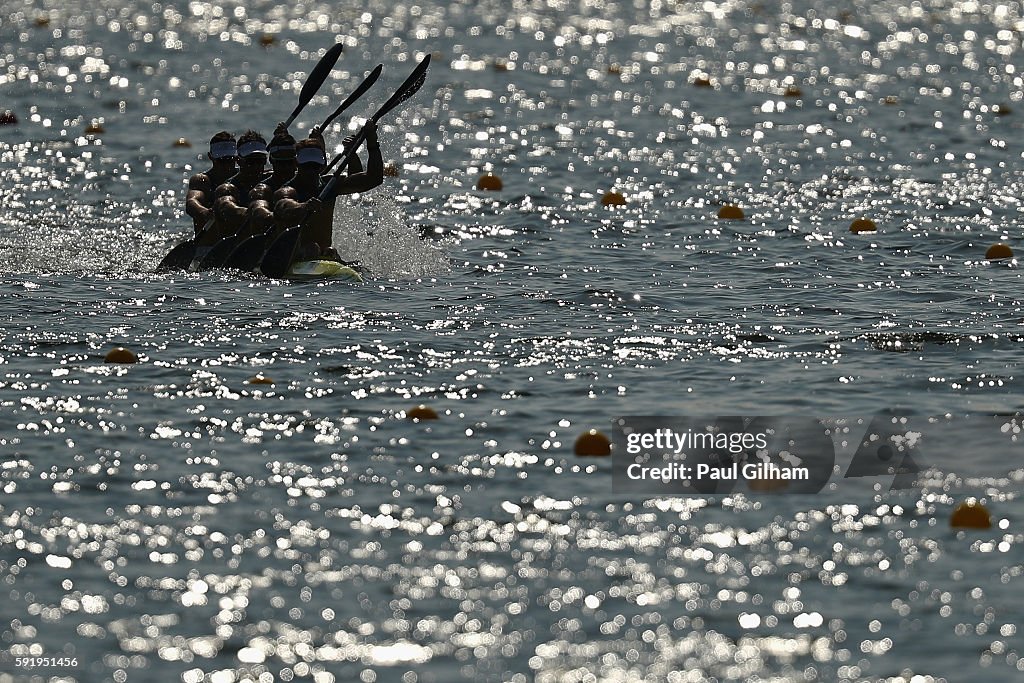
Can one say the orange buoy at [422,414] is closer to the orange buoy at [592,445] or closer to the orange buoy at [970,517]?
the orange buoy at [592,445]

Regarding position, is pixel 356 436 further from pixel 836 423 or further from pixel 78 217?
pixel 78 217

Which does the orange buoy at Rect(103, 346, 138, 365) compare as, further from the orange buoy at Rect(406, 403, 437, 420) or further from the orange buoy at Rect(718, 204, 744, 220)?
the orange buoy at Rect(718, 204, 744, 220)

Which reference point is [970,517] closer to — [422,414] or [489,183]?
[422,414]

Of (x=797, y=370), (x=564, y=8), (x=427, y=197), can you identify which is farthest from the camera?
(x=564, y=8)

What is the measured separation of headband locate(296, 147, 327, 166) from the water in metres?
1.16

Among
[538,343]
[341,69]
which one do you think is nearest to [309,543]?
[538,343]

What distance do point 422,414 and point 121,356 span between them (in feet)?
9.06

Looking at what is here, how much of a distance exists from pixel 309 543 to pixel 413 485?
1093 mm

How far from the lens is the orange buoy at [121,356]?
13352mm

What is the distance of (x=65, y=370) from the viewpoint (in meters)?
13.1

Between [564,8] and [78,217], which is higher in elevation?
[564,8]

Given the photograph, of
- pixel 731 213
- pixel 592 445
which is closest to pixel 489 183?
pixel 731 213

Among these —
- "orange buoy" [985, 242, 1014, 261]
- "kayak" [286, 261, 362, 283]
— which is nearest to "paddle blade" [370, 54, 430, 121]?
"kayak" [286, 261, 362, 283]

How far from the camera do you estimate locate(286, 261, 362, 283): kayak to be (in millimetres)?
16750
